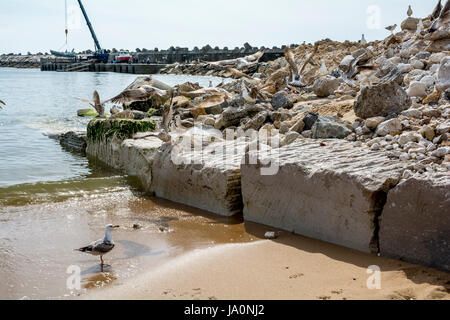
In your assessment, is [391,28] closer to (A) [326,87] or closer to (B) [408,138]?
(A) [326,87]

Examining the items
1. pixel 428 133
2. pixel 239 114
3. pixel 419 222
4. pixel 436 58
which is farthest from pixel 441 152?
pixel 239 114

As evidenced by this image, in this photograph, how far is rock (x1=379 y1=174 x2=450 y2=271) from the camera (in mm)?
3625

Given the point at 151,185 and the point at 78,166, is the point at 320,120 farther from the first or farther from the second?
the point at 78,166

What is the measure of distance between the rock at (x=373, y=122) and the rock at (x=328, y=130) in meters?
0.23

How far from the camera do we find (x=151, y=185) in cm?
706

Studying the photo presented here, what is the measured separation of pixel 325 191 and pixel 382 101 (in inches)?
81.5

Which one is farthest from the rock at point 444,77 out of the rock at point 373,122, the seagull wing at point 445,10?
the seagull wing at point 445,10

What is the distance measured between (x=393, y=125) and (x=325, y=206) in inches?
58.0

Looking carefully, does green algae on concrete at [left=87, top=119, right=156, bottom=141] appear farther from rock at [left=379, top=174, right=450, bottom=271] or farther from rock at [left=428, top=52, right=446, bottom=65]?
rock at [left=379, top=174, right=450, bottom=271]

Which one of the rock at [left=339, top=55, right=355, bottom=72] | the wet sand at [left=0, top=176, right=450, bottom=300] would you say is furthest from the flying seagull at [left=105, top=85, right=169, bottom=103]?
the rock at [left=339, top=55, right=355, bottom=72]

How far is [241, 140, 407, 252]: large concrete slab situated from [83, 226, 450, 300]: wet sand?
0.18m

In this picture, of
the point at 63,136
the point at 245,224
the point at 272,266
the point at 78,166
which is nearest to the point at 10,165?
the point at 78,166

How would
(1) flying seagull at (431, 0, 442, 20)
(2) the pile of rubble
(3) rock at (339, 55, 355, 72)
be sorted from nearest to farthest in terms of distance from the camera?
1. (2) the pile of rubble
2. (1) flying seagull at (431, 0, 442, 20)
3. (3) rock at (339, 55, 355, 72)

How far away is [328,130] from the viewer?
19.0 feet
